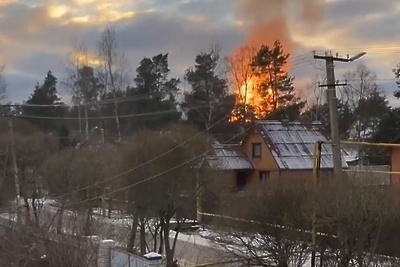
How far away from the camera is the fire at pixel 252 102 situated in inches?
1553

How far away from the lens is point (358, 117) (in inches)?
1740

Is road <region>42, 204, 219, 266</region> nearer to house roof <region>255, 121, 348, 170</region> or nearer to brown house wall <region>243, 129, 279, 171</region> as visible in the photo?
brown house wall <region>243, 129, 279, 171</region>

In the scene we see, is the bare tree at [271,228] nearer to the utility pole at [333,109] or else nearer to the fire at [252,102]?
the utility pole at [333,109]

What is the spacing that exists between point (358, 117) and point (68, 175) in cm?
2504

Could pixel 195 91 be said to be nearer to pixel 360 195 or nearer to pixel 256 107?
pixel 256 107

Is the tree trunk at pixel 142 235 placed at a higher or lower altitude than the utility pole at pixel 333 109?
lower

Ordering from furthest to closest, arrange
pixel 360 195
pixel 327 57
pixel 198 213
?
pixel 198 213
pixel 327 57
pixel 360 195

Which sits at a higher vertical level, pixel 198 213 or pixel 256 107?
pixel 256 107

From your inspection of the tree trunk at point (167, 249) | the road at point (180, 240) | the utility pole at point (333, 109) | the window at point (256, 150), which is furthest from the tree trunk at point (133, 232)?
the window at point (256, 150)

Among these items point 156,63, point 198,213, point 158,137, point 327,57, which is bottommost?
point 198,213

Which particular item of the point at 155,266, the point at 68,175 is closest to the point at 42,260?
the point at 155,266

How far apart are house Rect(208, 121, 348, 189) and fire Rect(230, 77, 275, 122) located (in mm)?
9147

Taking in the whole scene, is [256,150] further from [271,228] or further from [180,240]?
[271,228]

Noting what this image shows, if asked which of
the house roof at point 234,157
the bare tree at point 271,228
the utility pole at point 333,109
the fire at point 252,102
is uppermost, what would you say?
the fire at point 252,102
